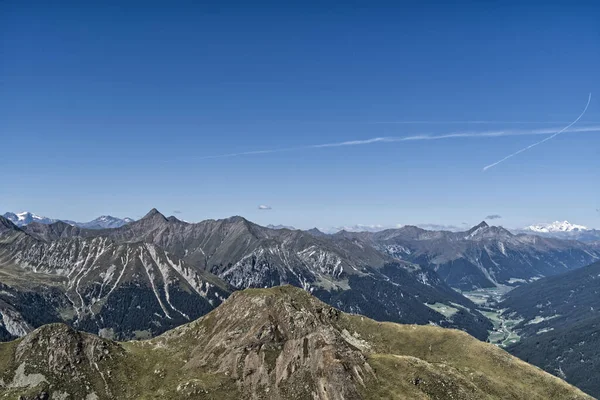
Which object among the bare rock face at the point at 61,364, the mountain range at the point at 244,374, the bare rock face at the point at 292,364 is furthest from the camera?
the bare rock face at the point at 61,364

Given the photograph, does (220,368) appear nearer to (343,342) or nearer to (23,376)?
(343,342)

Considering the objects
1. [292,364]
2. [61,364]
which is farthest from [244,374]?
[61,364]

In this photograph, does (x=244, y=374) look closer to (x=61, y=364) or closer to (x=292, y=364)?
(x=292, y=364)

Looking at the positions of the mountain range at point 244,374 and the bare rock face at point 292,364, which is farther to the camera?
the mountain range at point 244,374

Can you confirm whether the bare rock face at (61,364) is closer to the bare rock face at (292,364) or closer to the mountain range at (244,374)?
the mountain range at (244,374)

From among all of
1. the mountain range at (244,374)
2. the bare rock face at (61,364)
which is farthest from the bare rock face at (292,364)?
the bare rock face at (61,364)

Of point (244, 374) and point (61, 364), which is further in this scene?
point (244, 374)

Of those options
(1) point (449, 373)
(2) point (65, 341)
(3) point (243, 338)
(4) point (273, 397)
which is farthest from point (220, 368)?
(1) point (449, 373)

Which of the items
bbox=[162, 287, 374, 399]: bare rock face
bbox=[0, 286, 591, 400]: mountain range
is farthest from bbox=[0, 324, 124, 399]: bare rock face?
bbox=[162, 287, 374, 399]: bare rock face

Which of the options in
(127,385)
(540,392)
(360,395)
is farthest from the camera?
(540,392)

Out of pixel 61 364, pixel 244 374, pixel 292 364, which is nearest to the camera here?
pixel 61 364

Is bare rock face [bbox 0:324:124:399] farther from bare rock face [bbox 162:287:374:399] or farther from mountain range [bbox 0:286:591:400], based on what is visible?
bare rock face [bbox 162:287:374:399]
